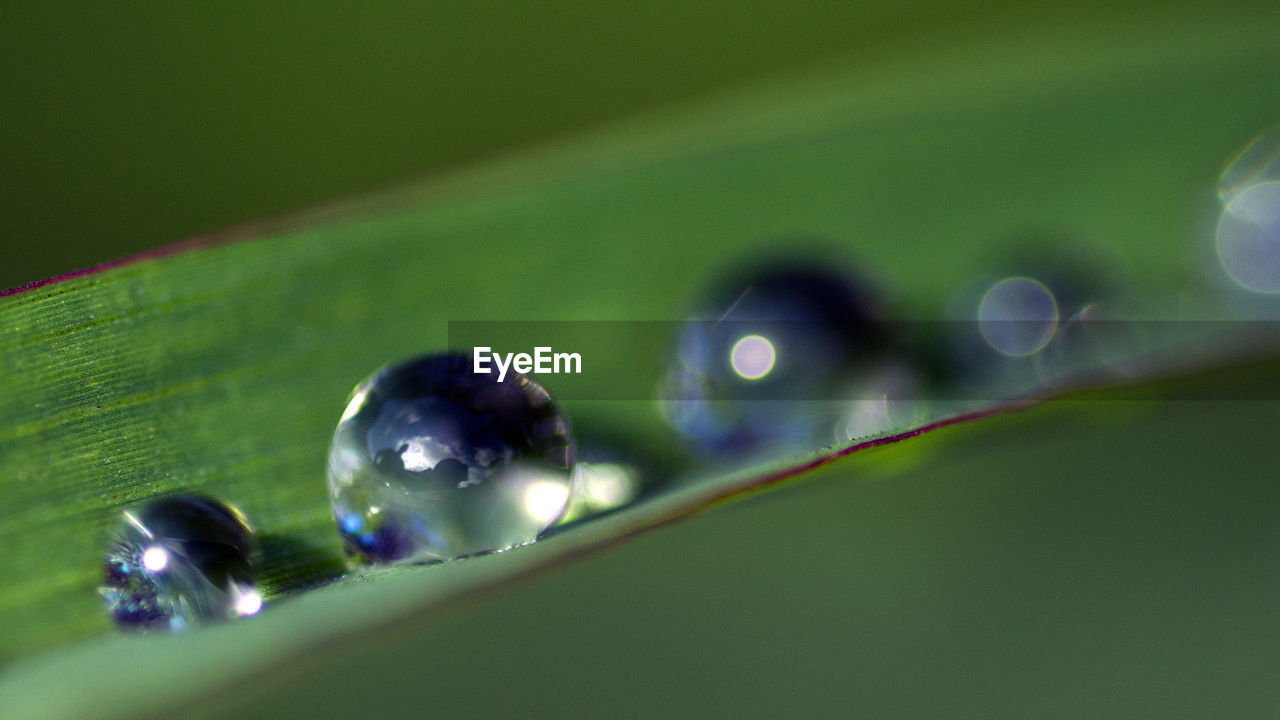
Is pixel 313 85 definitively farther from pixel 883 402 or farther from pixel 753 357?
pixel 883 402

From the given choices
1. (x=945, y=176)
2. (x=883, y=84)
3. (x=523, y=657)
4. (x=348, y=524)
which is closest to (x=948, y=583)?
(x=523, y=657)

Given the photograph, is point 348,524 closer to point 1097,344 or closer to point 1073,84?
point 1097,344

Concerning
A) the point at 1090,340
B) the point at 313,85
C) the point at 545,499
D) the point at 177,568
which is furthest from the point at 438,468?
the point at 313,85

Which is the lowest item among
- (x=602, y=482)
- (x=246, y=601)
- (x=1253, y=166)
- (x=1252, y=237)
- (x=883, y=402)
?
(x=246, y=601)

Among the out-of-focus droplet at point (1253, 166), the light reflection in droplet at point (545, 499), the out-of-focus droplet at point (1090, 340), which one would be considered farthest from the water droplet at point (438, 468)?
the out-of-focus droplet at point (1253, 166)

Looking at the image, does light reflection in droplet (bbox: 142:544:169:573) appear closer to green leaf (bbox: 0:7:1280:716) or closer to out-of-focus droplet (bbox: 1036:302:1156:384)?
green leaf (bbox: 0:7:1280:716)

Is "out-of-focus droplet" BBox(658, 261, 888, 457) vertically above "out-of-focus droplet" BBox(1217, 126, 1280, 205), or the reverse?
"out-of-focus droplet" BBox(1217, 126, 1280, 205)

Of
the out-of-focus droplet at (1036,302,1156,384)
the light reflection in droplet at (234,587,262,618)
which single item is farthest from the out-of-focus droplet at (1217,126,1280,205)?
the light reflection in droplet at (234,587,262,618)
